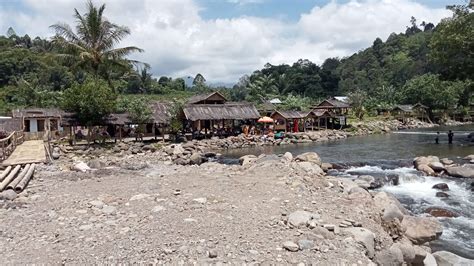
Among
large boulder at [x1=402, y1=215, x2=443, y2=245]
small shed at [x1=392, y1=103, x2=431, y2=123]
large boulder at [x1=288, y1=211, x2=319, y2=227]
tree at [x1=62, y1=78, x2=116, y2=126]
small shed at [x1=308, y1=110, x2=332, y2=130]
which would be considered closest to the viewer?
large boulder at [x1=288, y1=211, x2=319, y2=227]

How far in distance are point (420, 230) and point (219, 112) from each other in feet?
110

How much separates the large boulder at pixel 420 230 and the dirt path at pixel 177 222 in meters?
1.42

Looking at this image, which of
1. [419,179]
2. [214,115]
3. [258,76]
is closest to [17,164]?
[419,179]

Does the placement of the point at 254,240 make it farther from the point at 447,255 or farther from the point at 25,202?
the point at 25,202

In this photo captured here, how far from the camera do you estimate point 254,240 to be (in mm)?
9719

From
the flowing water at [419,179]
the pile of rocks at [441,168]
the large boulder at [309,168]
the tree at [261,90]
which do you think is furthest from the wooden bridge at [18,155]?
the tree at [261,90]

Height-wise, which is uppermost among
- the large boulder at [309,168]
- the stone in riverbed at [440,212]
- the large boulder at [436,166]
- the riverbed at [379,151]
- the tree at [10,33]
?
the tree at [10,33]

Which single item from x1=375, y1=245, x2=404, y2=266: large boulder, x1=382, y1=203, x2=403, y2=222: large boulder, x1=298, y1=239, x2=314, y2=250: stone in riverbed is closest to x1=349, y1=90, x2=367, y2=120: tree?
x1=382, y1=203, x2=403, y2=222: large boulder

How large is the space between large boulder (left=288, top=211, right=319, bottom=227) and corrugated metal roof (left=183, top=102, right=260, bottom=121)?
31.8m

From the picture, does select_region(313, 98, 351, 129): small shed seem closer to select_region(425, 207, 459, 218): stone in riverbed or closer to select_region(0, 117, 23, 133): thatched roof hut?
select_region(0, 117, 23, 133): thatched roof hut

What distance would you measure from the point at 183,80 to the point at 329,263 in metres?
93.4

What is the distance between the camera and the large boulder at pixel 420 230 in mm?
12277

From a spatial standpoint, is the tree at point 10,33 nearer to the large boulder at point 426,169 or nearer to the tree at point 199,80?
the tree at point 199,80

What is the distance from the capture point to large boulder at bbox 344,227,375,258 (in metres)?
9.81
